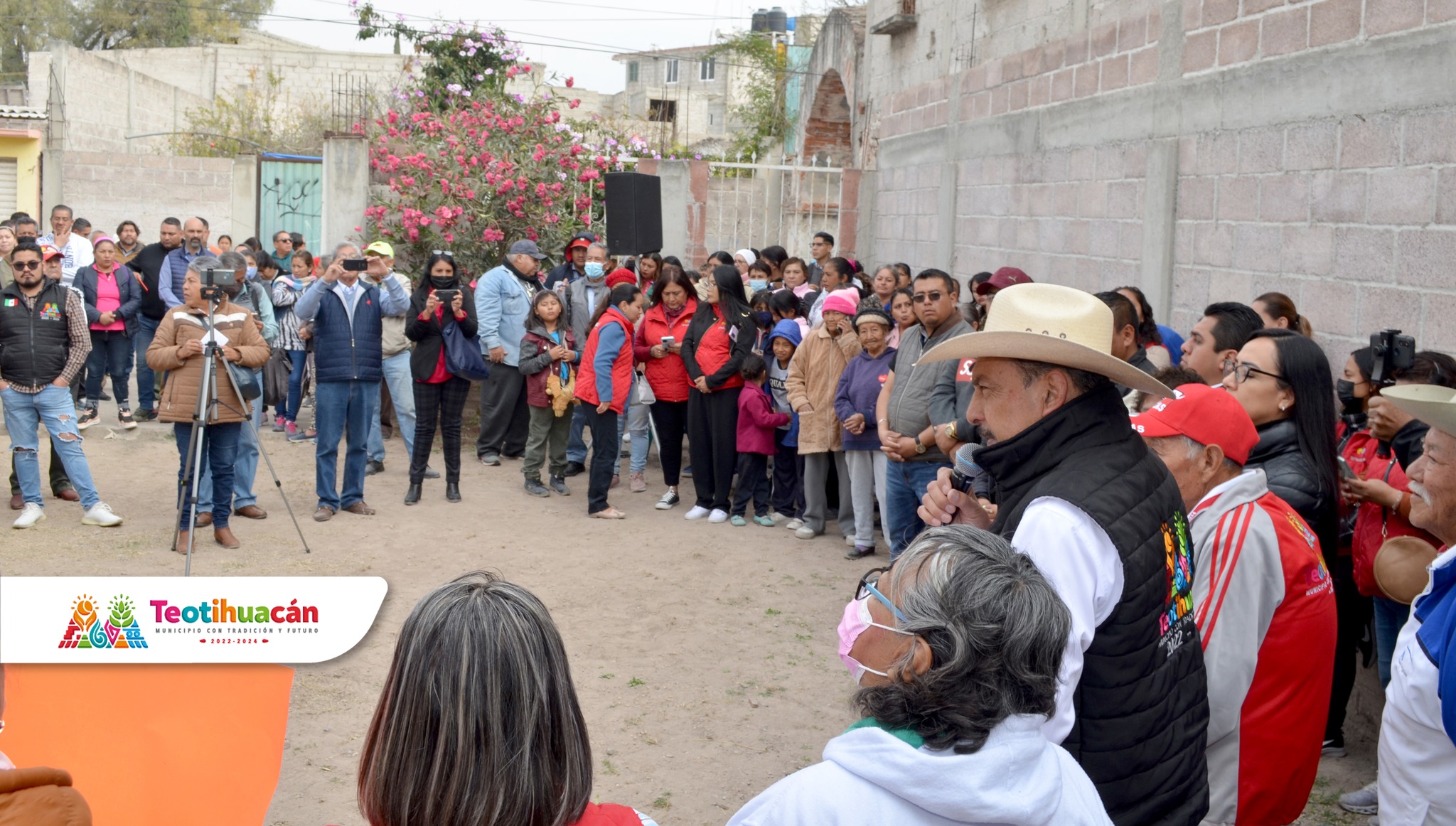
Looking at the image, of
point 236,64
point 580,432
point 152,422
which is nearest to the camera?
point 580,432

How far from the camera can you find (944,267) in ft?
36.8

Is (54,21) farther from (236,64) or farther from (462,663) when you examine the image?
(462,663)

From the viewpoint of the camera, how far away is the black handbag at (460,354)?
29.2ft

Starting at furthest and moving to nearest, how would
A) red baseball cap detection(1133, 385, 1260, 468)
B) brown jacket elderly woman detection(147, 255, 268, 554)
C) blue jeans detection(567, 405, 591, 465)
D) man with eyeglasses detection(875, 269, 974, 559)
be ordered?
blue jeans detection(567, 405, 591, 465) < brown jacket elderly woman detection(147, 255, 268, 554) < man with eyeglasses detection(875, 269, 974, 559) < red baseball cap detection(1133, 385, 1260, 468)

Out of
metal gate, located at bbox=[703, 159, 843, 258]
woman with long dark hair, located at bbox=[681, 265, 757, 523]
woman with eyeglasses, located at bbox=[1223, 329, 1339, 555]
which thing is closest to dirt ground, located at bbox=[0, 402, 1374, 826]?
woman with long dark hair, located at bbox=[681, 265, 757, 523]

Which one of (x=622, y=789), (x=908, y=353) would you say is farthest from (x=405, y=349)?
(x=622, y=789)

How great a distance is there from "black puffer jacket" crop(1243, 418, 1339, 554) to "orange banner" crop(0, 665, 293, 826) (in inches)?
132

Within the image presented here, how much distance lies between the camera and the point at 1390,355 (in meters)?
4.77

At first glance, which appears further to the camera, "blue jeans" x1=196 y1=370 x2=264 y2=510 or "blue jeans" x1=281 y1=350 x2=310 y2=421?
"blue jeans" x1=281 y1=350 x2=310 y2=421

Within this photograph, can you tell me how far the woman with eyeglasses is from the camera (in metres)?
3.96

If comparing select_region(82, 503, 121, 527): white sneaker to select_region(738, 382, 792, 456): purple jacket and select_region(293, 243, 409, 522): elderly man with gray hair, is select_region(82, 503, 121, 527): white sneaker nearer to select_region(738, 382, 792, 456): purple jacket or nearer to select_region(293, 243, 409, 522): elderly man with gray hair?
select_region(293, 243, 409, 522): elderly man with gray hair

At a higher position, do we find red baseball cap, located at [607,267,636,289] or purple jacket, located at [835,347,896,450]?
red baseball cap, located at [607,267,636,289]

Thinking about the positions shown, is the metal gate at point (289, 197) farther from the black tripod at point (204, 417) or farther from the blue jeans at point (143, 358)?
the black tripod at point (204, 417)

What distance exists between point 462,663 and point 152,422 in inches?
441
